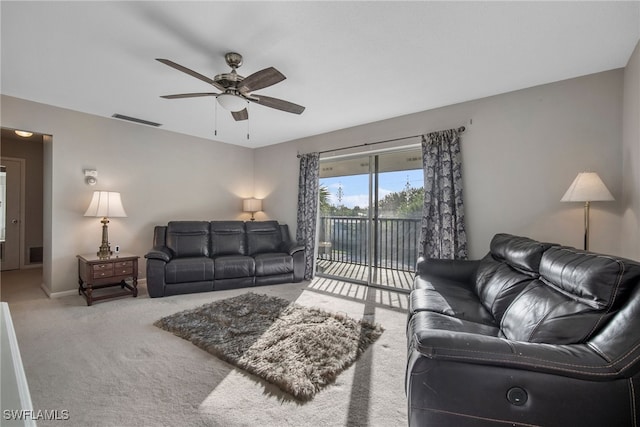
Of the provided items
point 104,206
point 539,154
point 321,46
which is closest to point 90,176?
point 104,206

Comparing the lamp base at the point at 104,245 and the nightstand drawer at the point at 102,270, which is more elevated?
the lamp base at the point at 104,245

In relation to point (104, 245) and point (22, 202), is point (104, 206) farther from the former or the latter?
point (22, 202)

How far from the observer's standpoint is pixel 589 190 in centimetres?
227

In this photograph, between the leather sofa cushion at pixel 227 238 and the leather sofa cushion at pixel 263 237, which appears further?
the leather sofa cushion at pixel 263 237

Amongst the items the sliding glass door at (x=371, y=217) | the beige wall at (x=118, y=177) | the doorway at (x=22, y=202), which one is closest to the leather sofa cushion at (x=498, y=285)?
the sliding glass door at (x=371, y=217)

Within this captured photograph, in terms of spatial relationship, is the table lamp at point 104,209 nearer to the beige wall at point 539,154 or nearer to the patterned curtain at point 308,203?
the patterned curtain at point 308,203

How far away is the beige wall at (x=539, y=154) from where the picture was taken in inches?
99.7

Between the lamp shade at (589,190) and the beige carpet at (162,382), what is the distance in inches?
76.6

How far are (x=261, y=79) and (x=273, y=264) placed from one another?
2950mm

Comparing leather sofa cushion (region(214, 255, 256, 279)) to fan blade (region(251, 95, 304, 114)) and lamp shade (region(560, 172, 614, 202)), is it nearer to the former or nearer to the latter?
fan blade (region(251, 95, 304, 114))

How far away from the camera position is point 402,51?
7.46 ft

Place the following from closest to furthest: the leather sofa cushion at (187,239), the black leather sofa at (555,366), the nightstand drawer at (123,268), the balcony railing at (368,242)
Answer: the black leather sofa at (555,366), the nightstand drawer at (123,268), the leather sofa cushion at (187,239), the balcony railing at (368,242)

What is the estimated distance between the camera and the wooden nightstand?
3346mm

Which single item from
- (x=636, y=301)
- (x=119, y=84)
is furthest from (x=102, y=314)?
(x=636, y=301)
